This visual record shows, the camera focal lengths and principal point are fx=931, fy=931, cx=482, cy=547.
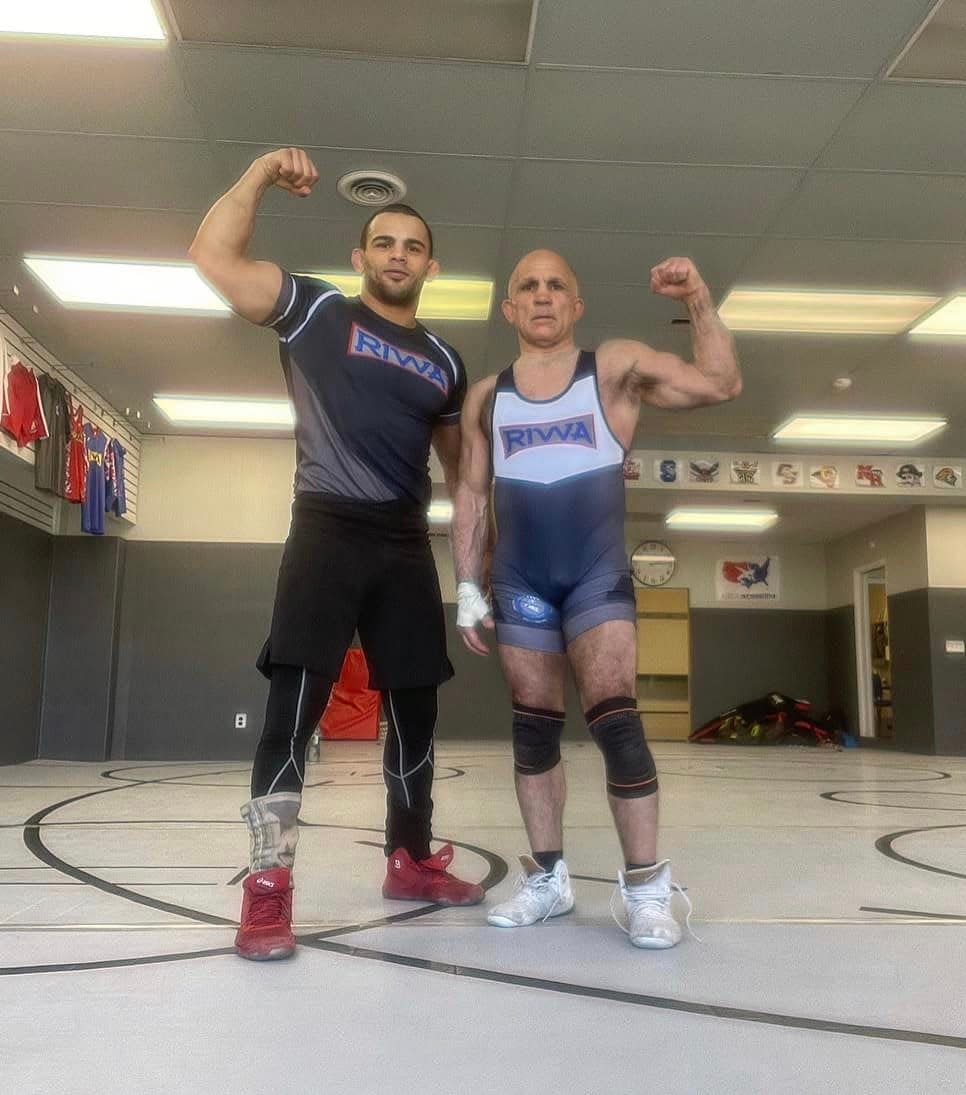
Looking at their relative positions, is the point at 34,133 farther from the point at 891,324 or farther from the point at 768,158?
the point at 891,324

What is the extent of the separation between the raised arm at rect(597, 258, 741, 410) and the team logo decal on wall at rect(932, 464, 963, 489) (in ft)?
25.8

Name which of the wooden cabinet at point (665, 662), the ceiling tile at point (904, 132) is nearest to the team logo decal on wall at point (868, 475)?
the wooden cabinet at point (665, 662)

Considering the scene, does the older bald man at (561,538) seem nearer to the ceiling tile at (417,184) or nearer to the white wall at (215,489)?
the ceiling tile at (417,184)

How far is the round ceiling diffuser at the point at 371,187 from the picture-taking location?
407 cm

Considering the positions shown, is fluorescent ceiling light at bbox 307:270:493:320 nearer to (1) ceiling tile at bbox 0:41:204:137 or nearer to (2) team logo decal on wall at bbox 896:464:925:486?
(1) ceiling tile at bbox 0:41:204:137

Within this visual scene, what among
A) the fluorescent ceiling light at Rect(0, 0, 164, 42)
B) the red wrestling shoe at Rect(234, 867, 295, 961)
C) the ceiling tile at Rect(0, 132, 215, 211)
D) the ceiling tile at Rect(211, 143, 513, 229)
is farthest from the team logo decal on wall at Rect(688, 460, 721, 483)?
the red wrestling shoe at Rect(234, 867, 295, 961)

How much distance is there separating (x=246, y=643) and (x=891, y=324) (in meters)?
5.23

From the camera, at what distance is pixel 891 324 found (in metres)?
5.62

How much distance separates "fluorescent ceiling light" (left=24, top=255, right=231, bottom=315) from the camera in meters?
4.93

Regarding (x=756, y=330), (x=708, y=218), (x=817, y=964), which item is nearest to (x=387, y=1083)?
(x=817, y=964)

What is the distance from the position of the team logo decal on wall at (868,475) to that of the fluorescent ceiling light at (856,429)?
0.55 metres

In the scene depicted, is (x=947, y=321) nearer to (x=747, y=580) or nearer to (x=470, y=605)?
(x=470, y=605)

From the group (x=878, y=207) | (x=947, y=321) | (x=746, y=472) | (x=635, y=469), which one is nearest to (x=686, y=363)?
(x=878, y=207)

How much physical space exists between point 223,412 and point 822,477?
538cm
